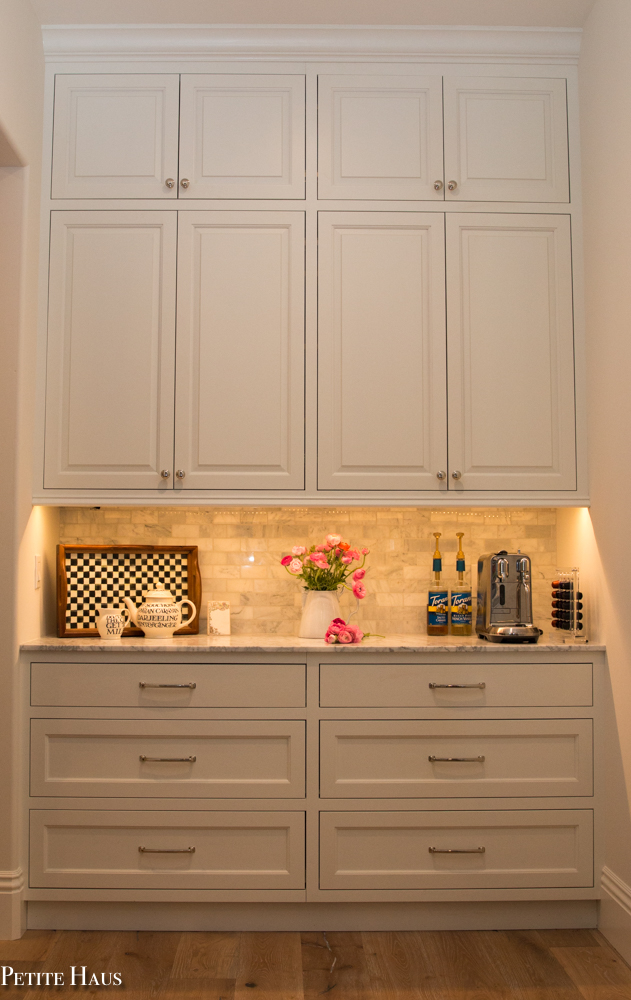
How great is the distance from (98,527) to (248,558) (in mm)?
598

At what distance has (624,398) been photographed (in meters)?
2.28

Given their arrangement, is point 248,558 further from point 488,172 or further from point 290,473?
point 488,172

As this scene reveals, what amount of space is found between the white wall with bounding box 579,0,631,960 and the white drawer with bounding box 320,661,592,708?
154 millimetres

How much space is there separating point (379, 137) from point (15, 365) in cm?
148

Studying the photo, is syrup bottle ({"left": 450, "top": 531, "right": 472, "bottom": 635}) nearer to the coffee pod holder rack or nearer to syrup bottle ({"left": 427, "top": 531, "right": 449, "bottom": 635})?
syrup bottle ({"left": 427, "top": 531, "right": 449, "bottom": 635})

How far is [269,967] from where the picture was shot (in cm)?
211

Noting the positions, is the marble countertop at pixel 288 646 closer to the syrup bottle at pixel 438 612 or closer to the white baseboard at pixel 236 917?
the syrup bottle at pixel 438 612

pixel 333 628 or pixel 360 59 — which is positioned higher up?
pixel 360 59

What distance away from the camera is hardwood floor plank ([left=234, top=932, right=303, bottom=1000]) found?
1.99 m

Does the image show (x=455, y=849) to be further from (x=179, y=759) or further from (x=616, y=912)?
(x=179, y=759)

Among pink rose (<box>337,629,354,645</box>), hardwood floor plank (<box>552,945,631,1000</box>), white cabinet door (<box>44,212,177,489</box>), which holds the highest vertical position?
white cabinet door (<box>44,212,177,489</box>)

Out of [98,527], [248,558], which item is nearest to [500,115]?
[248,558]

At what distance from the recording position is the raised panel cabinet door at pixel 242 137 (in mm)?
2553

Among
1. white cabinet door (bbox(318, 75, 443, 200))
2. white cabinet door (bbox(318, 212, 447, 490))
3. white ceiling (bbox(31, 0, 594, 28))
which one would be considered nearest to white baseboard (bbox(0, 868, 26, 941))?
white cabinet door (bbox(318, 212, 447, 490))
